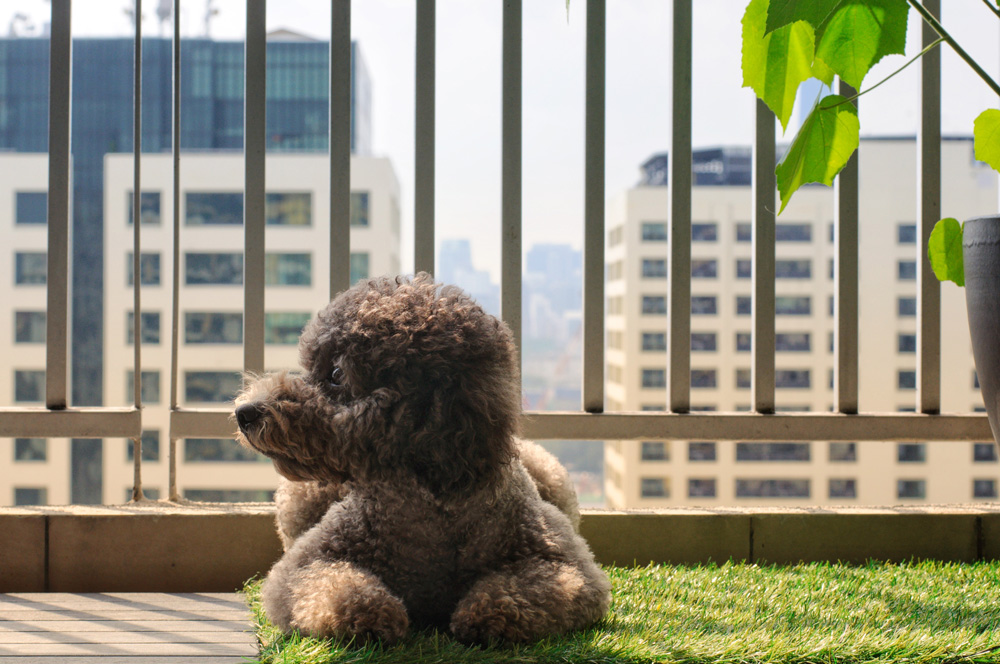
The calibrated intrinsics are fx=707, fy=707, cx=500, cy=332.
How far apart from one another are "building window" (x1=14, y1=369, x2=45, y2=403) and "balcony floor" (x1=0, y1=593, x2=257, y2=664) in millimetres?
43528

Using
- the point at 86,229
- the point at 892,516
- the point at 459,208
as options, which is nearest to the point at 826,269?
the point at 459,208

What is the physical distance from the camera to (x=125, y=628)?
1.14 m

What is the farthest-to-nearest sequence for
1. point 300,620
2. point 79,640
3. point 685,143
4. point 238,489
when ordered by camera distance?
point 238,489 < point 685,143 < point 79,640 < point 300,620

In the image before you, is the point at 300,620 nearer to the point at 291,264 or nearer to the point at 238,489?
the point at 291,264

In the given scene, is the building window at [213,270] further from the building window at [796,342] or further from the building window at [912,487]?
the building window at [912,487]

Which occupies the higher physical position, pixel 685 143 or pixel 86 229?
pixel 86 229

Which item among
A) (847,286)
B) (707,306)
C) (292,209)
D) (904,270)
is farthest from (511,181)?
(904,270)

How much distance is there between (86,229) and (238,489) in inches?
692

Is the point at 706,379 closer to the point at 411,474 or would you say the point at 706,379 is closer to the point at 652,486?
the point at 652,486

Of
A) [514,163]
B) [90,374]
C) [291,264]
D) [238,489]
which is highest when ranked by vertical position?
[291,264]

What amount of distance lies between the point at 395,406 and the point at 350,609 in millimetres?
255

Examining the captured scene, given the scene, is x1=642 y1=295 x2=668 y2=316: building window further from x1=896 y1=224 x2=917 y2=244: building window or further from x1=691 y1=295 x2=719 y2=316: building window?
x1=896 y1=224 x2=917 y2=244: building window

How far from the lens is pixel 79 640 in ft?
3.55

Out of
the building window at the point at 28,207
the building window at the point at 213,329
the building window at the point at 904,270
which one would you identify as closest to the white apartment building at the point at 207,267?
the building window at the point at 213,329
